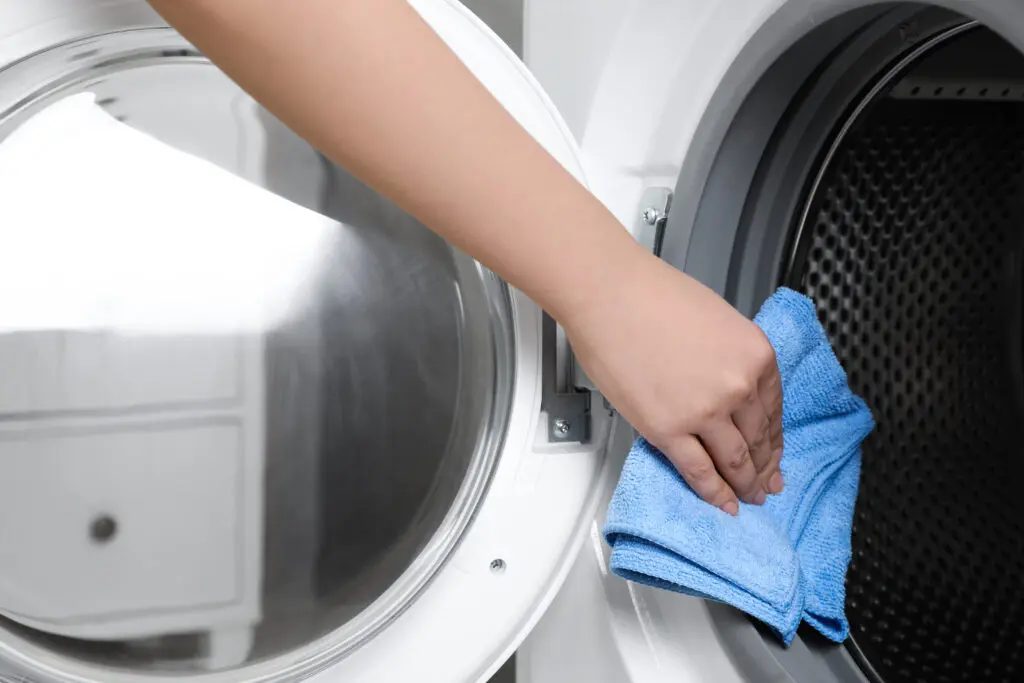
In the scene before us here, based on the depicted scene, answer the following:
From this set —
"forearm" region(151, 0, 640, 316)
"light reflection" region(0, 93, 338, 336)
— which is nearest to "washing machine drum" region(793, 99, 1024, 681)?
"forearm" region(151, 0, 640, 316)

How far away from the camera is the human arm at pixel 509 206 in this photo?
1.32 feet

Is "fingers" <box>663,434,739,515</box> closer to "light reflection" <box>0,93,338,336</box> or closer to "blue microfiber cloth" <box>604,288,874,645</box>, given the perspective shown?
"blue microfiber cloth" <box>604,288,874,645</box>

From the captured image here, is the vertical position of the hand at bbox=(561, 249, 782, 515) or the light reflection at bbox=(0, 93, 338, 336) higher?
the light reflection at bbox=(0, 93, 338, 336)

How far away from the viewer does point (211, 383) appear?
54 centimetres

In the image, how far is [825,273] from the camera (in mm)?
676

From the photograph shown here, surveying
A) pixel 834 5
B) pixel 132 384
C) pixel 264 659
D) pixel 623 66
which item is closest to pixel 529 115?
pixel 623 66

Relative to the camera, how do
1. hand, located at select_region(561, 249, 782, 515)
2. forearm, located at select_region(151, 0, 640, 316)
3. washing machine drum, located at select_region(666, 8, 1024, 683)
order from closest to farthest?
forearm, located at select_region(151, 0, 640, 316), hand, located at select_region(561, 249, 782, 515), washing machine drum, located at select_region(666, 8, 1024, 683)

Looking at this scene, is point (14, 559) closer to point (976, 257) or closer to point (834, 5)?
point (834, 5)

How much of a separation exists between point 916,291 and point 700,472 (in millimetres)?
270

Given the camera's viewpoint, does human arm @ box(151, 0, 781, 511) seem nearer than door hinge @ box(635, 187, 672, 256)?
Yes

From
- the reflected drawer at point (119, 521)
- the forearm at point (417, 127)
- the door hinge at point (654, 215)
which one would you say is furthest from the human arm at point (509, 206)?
the reflected drawer at point (119, 521)

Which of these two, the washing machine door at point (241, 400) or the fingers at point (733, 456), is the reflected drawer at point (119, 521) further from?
the fingers at point (733, 456)

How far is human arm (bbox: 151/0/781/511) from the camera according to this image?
1.32 feet

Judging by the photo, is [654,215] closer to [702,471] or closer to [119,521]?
[702,471]
